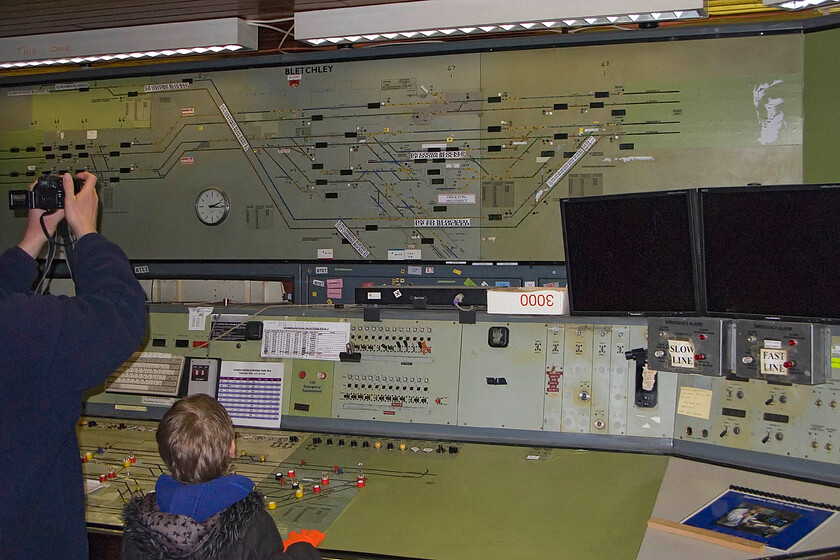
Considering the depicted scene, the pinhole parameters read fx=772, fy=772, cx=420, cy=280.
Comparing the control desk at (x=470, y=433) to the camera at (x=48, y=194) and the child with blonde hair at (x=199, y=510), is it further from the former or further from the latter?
the camera at (x=48, y=194)

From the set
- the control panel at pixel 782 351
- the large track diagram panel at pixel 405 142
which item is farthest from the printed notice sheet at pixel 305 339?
the large track diagram panel at pixel 405 142

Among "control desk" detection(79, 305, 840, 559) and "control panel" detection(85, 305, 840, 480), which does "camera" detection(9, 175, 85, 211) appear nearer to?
"control desk" detection(79, 305, 840, 559)

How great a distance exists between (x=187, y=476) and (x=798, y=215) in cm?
154

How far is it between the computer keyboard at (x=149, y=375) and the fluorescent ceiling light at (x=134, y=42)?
1831 millimetres

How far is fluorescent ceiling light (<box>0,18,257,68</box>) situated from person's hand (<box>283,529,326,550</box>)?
9.30 ft

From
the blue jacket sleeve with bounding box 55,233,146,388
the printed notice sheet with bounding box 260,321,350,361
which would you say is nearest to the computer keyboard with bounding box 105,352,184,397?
the printed notice sheet with bounding box 260,321,350,361

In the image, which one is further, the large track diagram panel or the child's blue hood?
the large track diagram panel

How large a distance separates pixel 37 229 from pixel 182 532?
2.23 ft

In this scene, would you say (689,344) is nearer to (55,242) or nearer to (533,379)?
(533,379)

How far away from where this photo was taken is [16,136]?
5.17m

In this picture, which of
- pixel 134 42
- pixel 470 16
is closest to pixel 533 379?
pixel 470 16

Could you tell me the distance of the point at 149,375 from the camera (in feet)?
9.25

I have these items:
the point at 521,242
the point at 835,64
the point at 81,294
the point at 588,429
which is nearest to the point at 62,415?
the point at 81,294

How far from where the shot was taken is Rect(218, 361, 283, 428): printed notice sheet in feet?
8.79
